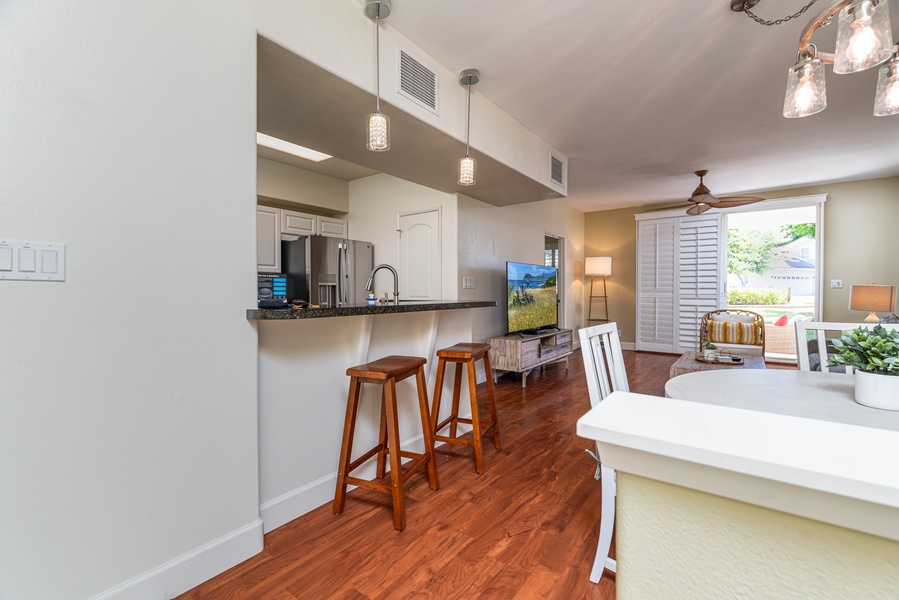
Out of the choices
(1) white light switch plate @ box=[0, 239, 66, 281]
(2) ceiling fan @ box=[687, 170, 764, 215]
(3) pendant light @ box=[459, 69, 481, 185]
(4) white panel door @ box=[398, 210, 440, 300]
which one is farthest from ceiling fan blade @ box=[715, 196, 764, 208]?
(1) white light switch plate @ box=[0, 239, 66, 281]

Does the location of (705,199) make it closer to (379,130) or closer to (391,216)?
(391,216)

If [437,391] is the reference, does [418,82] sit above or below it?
above

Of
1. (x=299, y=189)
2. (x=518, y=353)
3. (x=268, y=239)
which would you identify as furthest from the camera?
→ (x=299, y=189)

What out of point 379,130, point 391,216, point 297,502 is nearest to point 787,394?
point 379,130

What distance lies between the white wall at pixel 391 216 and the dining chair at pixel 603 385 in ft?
7.78

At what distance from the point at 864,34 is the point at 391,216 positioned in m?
4.02

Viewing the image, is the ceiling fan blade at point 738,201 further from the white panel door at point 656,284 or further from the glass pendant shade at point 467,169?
the glass pendant shade at point 467,169

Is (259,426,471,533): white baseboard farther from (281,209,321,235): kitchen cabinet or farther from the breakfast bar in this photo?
(281,209,321,235): kitchen cabinet

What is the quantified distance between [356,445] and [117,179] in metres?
1.54

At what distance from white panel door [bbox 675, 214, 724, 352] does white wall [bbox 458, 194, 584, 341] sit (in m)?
1.77

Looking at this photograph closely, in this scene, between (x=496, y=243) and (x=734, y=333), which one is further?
(x=496, y=243)

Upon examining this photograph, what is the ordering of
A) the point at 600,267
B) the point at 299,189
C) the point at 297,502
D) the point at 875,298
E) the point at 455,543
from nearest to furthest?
the point at 455,543
the point at 297,502
the point at 875,298
the point at 299,189
the point at 600,267

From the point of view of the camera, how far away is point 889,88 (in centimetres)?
121

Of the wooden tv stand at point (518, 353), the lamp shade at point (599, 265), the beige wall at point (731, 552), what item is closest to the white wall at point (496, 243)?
the wooden tv stand at point (518, 353)
